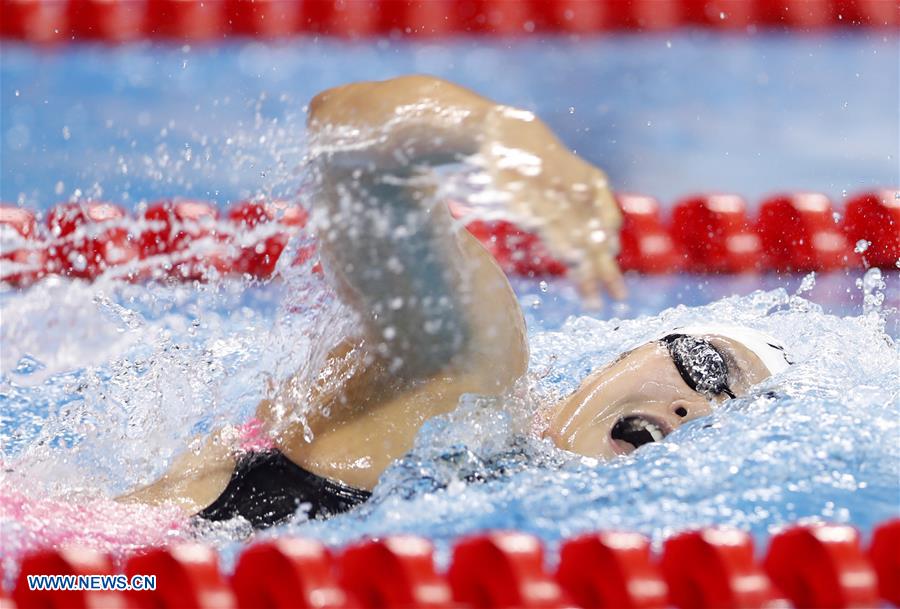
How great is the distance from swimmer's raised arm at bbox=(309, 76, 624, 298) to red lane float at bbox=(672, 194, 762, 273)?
150 centimetres

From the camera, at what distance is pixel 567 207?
111 cm

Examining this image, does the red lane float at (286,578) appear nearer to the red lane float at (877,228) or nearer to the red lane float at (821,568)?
the red lane float at (821,568)

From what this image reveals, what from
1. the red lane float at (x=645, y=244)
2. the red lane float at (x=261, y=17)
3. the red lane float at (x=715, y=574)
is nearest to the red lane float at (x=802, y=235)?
the red lane float at (x=645, y=244)

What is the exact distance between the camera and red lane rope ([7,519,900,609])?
1181 millimetres

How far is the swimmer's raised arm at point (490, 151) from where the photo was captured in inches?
43.4

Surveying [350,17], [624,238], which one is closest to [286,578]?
[624,238]

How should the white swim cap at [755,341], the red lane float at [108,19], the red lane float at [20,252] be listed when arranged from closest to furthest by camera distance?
the white swim cap at [755,341] < the red lane float at [20,252] < the red lane float at [108,19]

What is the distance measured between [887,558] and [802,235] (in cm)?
150

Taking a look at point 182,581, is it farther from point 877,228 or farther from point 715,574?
point 877,228

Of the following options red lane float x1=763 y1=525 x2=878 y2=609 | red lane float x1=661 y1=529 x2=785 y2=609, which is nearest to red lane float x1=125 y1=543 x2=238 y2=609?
red lane float x1=661 y1=529 x2=785 y2=609

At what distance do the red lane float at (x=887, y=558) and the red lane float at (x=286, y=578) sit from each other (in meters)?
0.54

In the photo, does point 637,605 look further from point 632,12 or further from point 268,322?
point 632,12

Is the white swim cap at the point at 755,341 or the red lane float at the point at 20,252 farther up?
the white swim cap at the point at 755,341

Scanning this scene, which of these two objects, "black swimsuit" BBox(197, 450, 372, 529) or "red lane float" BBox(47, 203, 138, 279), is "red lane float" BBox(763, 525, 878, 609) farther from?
"red lane float" BBox(47, 203, 138, 279)
